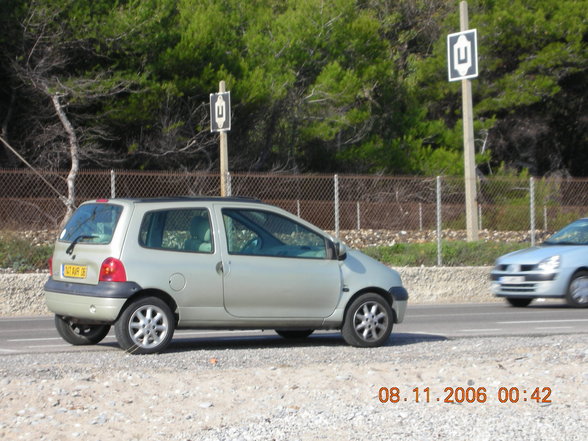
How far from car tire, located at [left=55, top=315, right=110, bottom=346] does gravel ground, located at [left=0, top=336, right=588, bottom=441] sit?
42.7 inches

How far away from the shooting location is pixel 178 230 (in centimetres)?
1066

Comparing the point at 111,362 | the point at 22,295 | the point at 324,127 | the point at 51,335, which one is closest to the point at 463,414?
the point at 111,362

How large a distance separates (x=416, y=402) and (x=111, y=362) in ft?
10.8

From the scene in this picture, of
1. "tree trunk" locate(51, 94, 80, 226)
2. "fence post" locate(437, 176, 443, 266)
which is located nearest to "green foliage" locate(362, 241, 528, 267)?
"fence post" locate(437, 176, 443, 266)

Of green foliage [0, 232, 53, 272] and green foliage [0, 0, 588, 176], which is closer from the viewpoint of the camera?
green foliage [0, 232, 53, 272]

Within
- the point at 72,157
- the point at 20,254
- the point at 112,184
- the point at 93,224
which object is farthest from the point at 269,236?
the point at 72,157

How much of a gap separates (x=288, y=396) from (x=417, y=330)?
592 centimetres

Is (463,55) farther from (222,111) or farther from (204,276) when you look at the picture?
(204,276)

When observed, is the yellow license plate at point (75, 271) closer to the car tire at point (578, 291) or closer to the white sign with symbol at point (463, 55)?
the car tire at point (578, 291)

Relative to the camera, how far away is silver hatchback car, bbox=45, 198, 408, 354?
10.2 metres

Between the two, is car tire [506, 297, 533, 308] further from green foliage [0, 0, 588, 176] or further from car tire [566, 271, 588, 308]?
green foliage [0, 0, 588, 176]

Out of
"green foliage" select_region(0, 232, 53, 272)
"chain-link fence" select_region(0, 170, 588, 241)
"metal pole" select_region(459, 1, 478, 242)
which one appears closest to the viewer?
"green foliage" select_region(0, 232, 53, 272)

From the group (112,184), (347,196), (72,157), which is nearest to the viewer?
(112,184)

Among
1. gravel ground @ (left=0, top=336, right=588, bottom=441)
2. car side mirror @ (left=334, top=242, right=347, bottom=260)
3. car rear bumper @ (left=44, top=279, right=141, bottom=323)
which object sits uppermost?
car side mirror @ (left=334, top=242, right=347, bottom=260)
